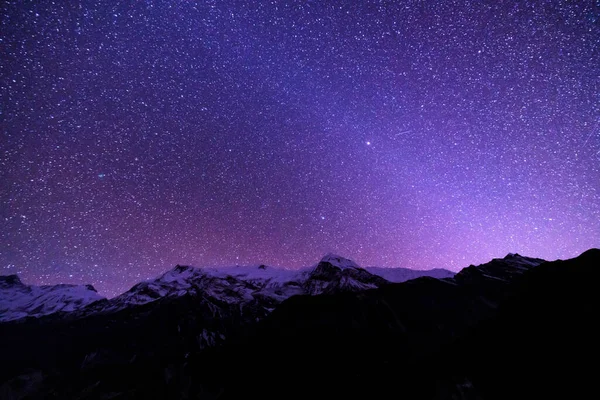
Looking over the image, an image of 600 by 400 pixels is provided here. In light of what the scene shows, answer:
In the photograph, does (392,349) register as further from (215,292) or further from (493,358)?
(215,292)

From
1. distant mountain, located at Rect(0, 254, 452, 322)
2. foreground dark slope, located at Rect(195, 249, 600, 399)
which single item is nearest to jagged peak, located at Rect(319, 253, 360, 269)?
distant mountain, located at Rect(0, 254, 452, 322)

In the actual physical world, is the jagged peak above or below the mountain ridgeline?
above

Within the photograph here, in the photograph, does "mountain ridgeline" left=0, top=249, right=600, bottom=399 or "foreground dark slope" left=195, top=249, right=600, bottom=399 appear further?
"mountain ridgeline" left=0, top=249, right=600, bottom=399

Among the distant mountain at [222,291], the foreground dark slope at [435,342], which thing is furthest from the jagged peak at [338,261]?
the foreground dark slope at [435,342]

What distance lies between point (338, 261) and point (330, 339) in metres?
96.1

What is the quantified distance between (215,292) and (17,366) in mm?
90006

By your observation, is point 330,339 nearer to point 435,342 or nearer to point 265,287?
point 435,342

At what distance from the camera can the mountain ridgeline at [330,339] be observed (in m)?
46.0

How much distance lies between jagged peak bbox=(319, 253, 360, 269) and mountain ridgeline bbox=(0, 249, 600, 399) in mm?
1602

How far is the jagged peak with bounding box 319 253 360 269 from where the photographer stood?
172625 mm

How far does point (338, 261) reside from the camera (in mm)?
179500

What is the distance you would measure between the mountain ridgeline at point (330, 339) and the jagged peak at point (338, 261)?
1.60 metres

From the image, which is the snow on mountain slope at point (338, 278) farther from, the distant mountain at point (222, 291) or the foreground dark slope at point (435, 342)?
the foreground dark slope at point (435, 342)

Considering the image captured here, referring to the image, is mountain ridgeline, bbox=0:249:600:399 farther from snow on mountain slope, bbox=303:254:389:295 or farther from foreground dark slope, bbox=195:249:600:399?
snow on mountain slope, bbox=303:254:389:295
